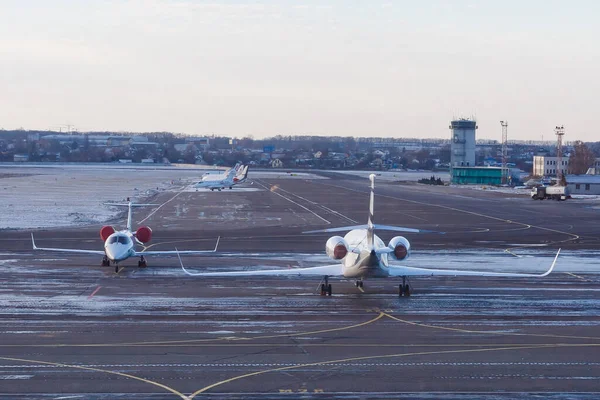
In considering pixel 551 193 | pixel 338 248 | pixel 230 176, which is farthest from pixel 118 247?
pixel 230 176

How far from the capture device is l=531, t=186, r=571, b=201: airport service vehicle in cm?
9793

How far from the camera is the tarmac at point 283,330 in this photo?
1853cm

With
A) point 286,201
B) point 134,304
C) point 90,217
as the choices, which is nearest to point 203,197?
point 286,201

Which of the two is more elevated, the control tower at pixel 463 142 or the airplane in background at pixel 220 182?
the control tower at pixel 463 142

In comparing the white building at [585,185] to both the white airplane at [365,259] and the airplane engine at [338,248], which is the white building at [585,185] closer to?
the white airplane at [365,259]

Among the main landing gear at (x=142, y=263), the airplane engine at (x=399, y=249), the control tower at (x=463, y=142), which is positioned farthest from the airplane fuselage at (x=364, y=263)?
the control tower at (x=463, y=142)

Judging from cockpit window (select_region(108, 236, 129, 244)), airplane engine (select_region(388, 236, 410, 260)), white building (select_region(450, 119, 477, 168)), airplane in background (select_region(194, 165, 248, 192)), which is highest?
white building (select_region(450, 119, 477, 168))

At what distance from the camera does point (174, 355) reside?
21.1m

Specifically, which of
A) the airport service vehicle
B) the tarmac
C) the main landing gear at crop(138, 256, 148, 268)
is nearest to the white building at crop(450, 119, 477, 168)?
the airport service vehicle

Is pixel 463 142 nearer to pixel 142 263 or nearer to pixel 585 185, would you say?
pixel 585 185

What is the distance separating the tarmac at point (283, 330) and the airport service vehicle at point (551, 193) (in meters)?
51.4

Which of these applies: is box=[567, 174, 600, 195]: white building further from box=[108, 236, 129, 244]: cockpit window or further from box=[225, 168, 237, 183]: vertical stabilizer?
box=[108, 236, 129, 244]: cockpit window

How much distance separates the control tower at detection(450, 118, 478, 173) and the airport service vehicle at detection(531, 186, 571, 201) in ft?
219

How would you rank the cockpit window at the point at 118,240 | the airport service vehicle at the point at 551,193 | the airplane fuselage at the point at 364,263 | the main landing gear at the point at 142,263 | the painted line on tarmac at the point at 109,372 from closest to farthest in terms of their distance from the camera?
1. the painted line on tarmac at the point at 109,372
2. the airplane fuselage at the point at 364,263
3. the cockpit window at the point at 118,240
4. the main landing gear at the point at 142,263
5. the airport service vehicle at the point at 551,193
